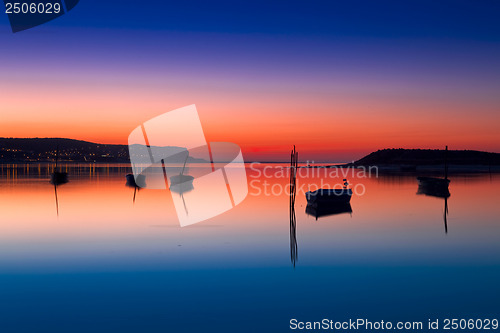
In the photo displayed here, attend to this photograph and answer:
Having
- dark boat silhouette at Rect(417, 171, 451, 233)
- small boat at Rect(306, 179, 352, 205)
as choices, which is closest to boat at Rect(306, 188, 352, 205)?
small boat at Rect(306, 179, 352, 205)

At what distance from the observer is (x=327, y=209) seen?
31.4 metres

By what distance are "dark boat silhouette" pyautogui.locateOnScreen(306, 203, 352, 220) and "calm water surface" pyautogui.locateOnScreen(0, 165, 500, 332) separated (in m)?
3.35

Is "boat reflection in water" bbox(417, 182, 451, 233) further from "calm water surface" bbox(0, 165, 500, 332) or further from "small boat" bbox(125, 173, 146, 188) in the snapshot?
"small boat" bbox(125, 173, 146, 188)

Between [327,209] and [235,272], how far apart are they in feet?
59.2

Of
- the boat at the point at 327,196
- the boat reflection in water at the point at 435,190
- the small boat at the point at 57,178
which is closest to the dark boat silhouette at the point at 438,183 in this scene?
the boat reflection in water at the point at 435,190

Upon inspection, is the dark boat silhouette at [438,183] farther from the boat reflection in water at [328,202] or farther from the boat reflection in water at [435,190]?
the boat reflection in water at [328,202]

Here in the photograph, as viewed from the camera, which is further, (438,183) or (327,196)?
(438,183)

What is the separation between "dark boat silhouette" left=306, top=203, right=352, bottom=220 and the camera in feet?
101

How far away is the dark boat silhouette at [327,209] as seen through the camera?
3069cm

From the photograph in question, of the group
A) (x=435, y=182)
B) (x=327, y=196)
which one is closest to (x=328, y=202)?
(x=327, y=196)

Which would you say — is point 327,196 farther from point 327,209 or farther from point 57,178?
point 57,178

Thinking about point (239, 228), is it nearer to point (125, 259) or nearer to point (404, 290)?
point (125, 259)

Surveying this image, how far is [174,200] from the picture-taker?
A: 134 ft

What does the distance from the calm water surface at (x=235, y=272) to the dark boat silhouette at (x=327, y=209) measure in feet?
11.0
